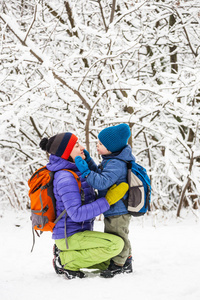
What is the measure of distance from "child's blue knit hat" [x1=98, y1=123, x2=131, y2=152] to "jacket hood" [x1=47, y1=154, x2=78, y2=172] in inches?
12.7

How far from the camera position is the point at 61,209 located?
2.53 metres

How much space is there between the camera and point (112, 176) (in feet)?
8.02

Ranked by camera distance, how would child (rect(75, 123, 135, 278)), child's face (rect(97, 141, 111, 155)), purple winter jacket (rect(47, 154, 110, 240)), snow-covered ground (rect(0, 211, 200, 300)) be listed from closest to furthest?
snow-covered ground (rect(0, 211, 200, 300)) → purple winter jacket (rect(47, 154, 110, 240)) → child (rect(75, 123, 135, 278)) → child's face (rect(97, 141, 111, 155))

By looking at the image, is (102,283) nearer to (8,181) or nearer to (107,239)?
(107,239)

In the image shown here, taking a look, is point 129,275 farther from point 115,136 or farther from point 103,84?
point 103,84

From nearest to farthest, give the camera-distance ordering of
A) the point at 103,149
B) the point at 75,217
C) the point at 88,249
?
the point at 75,217
the point at 88,249
the point at 103,149

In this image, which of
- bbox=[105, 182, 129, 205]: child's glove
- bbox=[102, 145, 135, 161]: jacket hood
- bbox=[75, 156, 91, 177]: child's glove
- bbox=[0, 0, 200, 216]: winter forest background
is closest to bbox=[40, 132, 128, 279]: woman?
bbox=[105, 182, 129, 205]: child's glove

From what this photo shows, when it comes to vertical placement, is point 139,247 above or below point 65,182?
below

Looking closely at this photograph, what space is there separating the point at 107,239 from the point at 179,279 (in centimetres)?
58

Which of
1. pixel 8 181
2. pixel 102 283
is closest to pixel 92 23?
pixel 8 181

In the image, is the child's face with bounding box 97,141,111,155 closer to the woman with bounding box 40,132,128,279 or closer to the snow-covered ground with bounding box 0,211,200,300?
the woman with bounding box 40,132,128,279

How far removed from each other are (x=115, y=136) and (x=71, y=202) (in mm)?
623

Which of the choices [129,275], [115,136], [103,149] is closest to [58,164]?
[103,149]

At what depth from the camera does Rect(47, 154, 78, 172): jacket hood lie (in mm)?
2545
